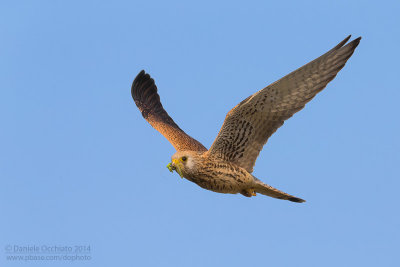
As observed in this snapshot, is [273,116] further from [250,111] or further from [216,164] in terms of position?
[216,164]

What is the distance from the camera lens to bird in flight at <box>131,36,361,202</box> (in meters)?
8.62

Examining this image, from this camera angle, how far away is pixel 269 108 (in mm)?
9047

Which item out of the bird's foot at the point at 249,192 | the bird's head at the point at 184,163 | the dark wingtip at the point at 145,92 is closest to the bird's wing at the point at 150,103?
the dark wingtip at the point at 145,92

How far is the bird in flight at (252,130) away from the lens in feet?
28.3

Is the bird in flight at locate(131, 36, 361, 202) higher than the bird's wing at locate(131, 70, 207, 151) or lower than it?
lower

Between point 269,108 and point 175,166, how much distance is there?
1.73 meters

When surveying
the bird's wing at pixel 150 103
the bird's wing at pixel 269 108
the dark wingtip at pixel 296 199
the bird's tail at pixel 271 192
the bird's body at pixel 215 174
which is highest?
the bird's wing at pixel 150 103

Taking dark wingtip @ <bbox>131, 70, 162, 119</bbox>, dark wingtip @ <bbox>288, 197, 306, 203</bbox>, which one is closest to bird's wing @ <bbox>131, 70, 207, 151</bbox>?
dark wingtip @ <bbox>131, 70, 162, 119</bbox>

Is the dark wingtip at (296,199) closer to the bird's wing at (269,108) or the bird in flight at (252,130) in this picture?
the bird in flight at (252,130)

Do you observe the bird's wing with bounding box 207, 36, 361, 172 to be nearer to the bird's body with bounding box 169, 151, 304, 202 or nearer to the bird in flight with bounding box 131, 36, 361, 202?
the bird in flight with bounding box 131, 36, 361, 202

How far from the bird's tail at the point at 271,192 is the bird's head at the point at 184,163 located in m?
1.14

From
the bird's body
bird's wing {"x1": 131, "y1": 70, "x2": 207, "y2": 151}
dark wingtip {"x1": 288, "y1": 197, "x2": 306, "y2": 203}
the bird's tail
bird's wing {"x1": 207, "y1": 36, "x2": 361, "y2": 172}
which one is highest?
bird's wing {"x1": 131, "y1": 70, "x2": 207, "y2": 151}

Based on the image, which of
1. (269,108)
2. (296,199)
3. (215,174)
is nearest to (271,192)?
(296,199)

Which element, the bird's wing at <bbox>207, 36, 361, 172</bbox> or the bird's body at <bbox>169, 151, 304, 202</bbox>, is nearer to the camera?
the bird's wing at <bbox>207, 36, 361, 172</bbox>
